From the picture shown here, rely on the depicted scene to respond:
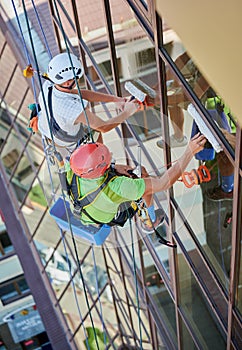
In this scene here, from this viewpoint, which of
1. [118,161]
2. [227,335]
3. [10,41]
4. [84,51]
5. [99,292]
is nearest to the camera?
[118,161]

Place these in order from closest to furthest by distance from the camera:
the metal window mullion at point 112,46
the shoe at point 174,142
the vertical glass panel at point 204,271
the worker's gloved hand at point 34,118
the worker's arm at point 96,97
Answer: the shoe at point 174,142 → the worker's arm at point 96,97 → the worker's gloved hand at point 34,118 → the metal window mullion at point 112,46 → the vertical glass panel at point 204,271

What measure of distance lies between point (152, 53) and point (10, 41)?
5212mm

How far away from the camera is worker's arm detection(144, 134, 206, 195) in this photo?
468 cm

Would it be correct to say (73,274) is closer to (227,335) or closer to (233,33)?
(227,335)

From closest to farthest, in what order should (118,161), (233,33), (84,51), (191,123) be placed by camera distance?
(233,33)
(191,123)
(118,161)
(84,51)

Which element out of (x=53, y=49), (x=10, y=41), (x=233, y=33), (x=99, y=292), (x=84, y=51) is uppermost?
(x=10, y=41)

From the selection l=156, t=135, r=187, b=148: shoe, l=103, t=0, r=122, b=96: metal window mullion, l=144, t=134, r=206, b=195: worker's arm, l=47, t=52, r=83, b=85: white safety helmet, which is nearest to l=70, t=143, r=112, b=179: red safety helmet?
l=144, t=134, r=206, b=195: worker's arm

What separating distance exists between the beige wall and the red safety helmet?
1471 millimetres

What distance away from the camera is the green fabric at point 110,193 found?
4590 millimetres

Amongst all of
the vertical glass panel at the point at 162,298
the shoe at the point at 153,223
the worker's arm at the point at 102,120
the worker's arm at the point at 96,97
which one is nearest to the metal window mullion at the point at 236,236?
the shoe at the point at 153,223

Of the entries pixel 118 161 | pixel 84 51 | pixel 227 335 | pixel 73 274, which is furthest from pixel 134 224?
pixel 73 274

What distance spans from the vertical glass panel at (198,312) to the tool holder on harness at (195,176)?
226 cm

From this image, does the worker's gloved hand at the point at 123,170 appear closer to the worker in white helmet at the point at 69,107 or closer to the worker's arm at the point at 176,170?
the worker's arm at the point at 176,170

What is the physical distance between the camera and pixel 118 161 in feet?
17.4
